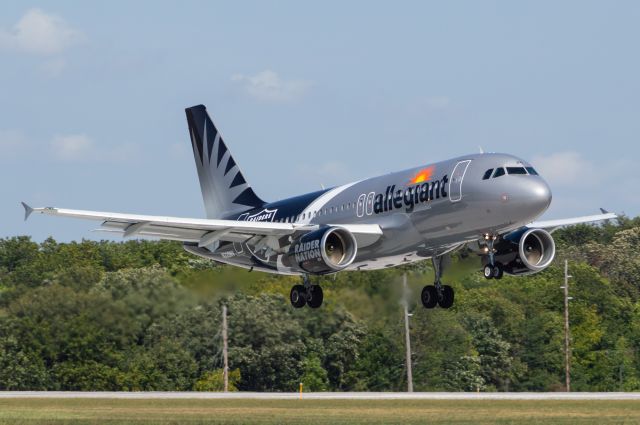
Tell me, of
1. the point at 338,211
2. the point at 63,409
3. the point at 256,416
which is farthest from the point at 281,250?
the point at 63,409

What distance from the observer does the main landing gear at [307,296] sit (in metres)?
56.2

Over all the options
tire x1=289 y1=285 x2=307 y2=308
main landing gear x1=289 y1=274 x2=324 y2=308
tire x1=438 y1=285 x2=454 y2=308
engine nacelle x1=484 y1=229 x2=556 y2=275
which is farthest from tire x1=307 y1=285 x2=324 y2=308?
engine nacelle x1=484 y1=229 x2=556 y2=275

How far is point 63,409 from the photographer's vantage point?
7531cm

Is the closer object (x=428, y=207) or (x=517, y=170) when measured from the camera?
(x=517, y=170)

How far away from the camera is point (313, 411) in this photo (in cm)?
7475

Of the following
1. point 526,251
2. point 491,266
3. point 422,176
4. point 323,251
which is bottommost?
point 491,266

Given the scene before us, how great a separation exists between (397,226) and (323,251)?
2941 mm

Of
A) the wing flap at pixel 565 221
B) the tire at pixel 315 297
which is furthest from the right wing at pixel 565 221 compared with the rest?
the tire at pixel 315 297

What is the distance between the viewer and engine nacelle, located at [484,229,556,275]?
52.2m

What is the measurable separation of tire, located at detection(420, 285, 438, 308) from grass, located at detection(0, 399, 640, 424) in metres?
12.2

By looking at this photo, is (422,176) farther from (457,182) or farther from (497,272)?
(497,272)

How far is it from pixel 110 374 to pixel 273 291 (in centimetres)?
1404

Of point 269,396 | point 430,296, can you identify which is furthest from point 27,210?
point 269,396

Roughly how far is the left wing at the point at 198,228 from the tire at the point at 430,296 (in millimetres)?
3598
